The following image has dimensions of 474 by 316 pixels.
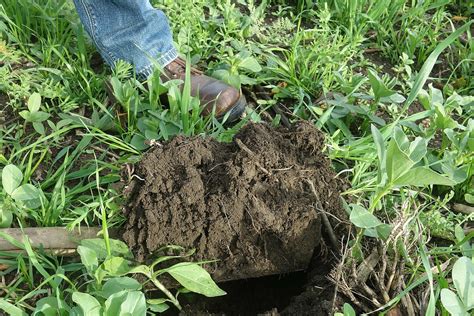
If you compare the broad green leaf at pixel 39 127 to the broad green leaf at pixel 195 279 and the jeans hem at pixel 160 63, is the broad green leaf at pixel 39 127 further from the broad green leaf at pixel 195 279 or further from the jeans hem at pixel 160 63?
the broad green leaf at pixel 195 279

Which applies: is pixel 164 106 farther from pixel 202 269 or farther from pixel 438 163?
pixel 438 163

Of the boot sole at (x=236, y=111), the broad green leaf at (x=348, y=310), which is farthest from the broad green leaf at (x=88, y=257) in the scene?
the boot sole at (x=236, y=111)

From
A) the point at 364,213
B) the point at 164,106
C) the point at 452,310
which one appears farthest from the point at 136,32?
the point at 452,310

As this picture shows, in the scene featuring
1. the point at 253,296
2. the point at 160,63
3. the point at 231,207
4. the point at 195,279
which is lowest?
the point at 253,296

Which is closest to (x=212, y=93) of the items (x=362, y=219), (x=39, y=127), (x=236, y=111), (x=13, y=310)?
(x=236, y=111)

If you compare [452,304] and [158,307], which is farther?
[158,307]

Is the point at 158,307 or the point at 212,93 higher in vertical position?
the point at 212,93

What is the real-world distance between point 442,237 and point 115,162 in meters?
1.32

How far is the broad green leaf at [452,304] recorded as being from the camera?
1.48 metres

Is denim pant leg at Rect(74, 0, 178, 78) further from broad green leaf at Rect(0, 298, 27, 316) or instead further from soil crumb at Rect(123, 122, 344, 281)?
broad green leaf at Rect(0, 298, 27, 316)

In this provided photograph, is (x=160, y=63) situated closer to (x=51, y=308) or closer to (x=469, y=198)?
(x=51, y=308)

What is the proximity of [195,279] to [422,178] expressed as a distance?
73 cm

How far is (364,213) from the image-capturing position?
64.6 inches

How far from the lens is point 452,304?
149cm
